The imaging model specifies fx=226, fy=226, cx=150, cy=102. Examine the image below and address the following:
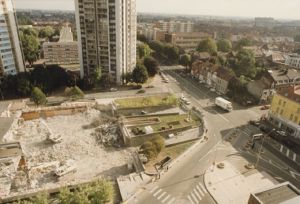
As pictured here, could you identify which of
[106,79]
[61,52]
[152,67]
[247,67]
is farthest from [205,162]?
[61,52]

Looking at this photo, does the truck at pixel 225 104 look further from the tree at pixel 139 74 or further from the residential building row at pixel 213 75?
the tree at pixel 139 74

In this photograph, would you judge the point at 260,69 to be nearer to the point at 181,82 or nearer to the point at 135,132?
the point at 181,82

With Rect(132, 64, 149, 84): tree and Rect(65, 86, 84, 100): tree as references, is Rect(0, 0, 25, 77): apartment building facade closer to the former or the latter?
Rect(65, 86, 84, 100): tree

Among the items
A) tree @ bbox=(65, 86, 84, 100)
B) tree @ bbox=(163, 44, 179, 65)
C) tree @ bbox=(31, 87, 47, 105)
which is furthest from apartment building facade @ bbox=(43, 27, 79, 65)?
tree @ bbox=(31, 87, 47, 105)

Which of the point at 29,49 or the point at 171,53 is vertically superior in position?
the point at 29,49

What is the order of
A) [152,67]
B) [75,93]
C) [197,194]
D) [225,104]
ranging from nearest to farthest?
1. [197,194]
2. [225,104]
3. [75,93]
4. [152,67]

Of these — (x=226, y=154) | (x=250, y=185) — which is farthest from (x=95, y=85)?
(x=250, y=185)

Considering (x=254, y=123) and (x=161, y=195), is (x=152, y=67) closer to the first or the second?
(x=254, y=123)
